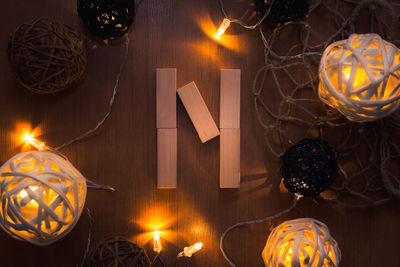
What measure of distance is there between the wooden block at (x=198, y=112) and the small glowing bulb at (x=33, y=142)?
1.43 ft

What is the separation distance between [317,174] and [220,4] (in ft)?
1.91

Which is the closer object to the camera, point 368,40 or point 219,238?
point 368,40

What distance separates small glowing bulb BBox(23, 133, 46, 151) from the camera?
2.99ft

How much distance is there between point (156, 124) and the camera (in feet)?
3.10

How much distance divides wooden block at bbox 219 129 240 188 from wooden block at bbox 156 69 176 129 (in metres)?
0.17

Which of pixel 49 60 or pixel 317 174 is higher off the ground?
pixel 49 60

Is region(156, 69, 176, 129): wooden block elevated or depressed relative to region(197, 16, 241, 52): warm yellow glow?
depressed

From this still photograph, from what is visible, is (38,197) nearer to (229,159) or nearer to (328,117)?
(229,159)

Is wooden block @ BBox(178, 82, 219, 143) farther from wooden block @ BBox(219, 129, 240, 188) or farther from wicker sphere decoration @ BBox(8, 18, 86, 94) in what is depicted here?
wicker sphere decoration @ BBox(8, 18, 86, 94)

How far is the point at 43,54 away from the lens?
2.66 ft

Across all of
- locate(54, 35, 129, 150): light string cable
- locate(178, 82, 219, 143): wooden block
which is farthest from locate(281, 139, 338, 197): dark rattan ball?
locate(54, 35, 129, 150): light string cable

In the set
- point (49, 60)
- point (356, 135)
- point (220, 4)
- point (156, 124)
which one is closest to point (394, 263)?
point (356, 135)

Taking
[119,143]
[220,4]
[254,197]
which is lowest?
[254,197]

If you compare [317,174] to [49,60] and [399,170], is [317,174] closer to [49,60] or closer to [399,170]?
[399,170]
